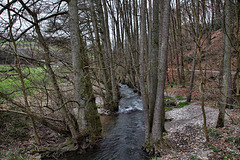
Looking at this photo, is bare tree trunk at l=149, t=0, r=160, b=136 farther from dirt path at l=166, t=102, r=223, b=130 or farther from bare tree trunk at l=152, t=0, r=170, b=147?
dirt path at l=166, t=102, r=223, b=130

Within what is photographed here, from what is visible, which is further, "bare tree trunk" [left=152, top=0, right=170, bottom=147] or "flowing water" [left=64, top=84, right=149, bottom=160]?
"flowing water" [left=64, top=84, right=149, bottom=160]

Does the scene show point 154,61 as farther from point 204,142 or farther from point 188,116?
point 188,116

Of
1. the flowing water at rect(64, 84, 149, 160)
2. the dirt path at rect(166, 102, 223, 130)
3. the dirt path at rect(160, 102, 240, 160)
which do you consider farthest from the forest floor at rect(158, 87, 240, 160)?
the flowing water at rect(64, 84, 149, 160)

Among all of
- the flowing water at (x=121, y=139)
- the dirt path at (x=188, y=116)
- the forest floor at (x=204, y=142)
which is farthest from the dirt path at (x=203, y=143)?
the flowing water at (x=121, y=139)

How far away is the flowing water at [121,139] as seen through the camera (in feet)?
18.9

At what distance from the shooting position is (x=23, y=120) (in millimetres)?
7148

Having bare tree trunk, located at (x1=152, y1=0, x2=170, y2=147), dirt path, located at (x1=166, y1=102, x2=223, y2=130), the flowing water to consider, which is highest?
bare tree trunk, located at (x1=152, y1=0, x2=170, y2=147)

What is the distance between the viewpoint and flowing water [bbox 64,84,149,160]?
227 inches

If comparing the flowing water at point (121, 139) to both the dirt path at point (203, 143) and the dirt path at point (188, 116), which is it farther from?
the dirt path at point (188, 116)

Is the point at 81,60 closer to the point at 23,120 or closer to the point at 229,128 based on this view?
the point at 23,120

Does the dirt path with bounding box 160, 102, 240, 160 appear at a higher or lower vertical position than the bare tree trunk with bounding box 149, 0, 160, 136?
lower

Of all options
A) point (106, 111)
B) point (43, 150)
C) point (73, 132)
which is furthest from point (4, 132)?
point (106, 111)

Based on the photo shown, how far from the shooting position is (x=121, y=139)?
7113mm

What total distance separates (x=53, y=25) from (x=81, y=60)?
2.04 metres
